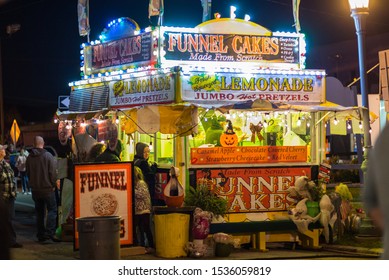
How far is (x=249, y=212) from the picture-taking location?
479 inches

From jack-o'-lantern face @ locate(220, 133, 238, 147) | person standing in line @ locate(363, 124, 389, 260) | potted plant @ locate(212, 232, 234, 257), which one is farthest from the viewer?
jack-o'-lantern face @ locate(220, 133, 238, 147)

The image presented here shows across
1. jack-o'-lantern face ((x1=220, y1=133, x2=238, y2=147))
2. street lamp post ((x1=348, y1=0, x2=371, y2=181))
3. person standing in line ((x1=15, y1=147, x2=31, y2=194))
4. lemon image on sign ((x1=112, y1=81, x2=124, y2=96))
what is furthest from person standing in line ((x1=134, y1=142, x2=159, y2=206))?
person standing in line ((x1=15, y1=147, x2=31, y2=194))

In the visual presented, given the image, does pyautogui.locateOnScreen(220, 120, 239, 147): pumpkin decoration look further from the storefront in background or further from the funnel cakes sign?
the funnel cakes sign

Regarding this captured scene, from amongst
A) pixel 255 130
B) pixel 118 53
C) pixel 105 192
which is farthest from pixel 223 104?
pixel 105 192

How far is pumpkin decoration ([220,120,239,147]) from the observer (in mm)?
12641

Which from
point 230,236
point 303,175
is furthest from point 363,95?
point 230,236

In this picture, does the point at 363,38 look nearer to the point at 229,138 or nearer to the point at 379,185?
the point at 229,138

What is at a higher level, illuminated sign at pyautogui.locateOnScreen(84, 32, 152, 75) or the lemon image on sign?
illuminated sign at pyautogui.locateOnScreen(84, 32, 152, 75)

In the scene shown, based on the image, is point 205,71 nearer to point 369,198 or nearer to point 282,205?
point 282,205

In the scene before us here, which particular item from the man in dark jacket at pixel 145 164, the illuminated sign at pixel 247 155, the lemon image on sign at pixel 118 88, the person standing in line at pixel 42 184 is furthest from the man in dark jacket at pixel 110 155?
the lemon image on sign at pixel 118 88

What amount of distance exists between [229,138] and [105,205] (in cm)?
294

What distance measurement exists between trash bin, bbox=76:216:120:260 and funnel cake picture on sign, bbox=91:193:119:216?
1.54 m

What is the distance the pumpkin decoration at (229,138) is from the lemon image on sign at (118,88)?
105 inches

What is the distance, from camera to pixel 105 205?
421 inches
